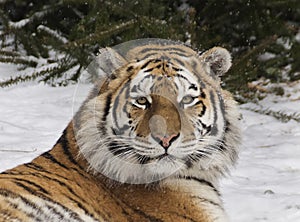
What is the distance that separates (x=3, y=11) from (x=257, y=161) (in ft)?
10.6

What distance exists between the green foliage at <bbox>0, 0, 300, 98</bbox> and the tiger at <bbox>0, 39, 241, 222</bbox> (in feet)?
6.90

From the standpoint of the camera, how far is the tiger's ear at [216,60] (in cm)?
291

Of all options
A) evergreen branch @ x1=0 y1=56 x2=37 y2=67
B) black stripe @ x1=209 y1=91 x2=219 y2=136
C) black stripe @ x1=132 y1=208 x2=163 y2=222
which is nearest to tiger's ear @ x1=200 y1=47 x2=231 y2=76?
black stripe @ x1=209 y1=91 x2=219 y2=136

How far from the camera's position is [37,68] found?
239 inches

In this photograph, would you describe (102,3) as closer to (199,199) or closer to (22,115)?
(22,115)

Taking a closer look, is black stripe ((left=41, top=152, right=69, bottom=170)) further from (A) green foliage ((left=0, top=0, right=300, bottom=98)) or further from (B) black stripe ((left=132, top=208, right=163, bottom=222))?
(A) green foliage ((left=0, top=0, right=300, bottom=98))

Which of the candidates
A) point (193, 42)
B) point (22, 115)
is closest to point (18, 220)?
point (22, 115)

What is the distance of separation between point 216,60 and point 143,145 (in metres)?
0.56

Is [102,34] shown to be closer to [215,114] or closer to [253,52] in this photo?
[253,52]

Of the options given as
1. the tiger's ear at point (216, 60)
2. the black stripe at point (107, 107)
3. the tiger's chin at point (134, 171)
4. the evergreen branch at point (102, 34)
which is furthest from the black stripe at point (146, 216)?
the evergreen branch at point (102, 34)

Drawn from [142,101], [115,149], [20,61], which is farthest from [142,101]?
[20,61]

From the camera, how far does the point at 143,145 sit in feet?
8.65

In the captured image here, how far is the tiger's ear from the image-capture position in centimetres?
291

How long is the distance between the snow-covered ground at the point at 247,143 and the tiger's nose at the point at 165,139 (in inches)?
37.3
